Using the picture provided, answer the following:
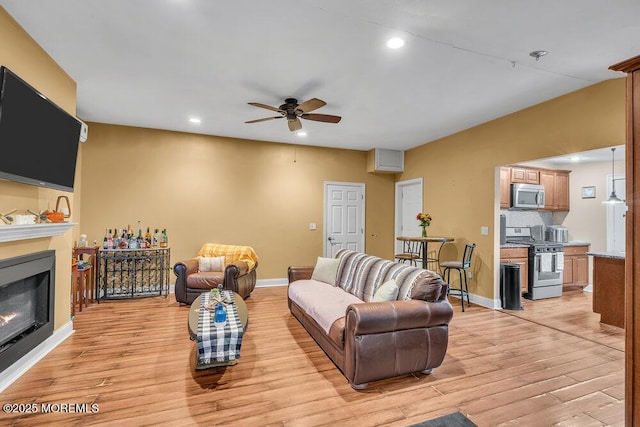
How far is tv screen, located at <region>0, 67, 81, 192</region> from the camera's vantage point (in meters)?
2.21

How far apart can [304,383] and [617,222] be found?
6217mm

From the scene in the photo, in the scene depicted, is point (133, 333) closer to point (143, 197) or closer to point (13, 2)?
point (143, 197)

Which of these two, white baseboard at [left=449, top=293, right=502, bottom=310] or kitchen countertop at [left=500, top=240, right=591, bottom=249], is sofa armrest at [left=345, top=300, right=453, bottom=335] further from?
kitchen countertop at [left=500, top=240, right=591, bottom=249]

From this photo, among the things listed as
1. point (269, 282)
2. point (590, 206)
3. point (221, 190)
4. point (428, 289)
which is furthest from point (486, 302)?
point (221, 190)

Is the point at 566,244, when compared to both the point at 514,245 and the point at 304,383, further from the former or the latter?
the point at 304,383

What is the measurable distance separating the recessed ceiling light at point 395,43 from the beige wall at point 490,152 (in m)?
2.40

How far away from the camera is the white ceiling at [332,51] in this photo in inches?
88.0

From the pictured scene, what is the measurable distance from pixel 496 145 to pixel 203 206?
16.0ft

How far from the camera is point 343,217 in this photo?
6.55m

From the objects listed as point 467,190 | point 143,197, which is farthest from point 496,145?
point 143,197

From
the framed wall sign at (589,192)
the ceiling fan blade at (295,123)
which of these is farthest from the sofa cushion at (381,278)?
the framed wall sign at (589,192)

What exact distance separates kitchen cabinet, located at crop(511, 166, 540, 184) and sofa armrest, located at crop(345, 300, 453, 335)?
161 inches

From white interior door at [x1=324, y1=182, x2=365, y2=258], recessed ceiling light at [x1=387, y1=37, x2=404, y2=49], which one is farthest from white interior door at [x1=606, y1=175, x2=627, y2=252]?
recessed ceiling light at [x1=387, y1=37, x2=404, y2=49]

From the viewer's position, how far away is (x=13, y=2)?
2.20m
